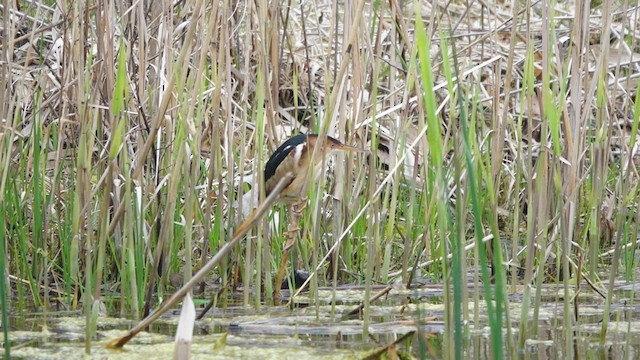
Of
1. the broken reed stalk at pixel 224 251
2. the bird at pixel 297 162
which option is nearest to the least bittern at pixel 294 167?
the bird at pixel 297 162

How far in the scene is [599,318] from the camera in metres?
3.15

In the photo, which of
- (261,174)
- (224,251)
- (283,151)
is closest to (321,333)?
(261,174)

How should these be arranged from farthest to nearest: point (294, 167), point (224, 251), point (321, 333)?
point (294, 167), point (321, 333), point (224, 251)

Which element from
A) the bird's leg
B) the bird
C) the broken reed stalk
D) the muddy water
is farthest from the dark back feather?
the broken reed stalk

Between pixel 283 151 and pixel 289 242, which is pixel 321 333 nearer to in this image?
pixel 289 242

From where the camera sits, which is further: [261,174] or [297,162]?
[297,162]

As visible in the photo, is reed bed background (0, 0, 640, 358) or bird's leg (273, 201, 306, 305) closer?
reed bed background (0, 0, 640, 358)

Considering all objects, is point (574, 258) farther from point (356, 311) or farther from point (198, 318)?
point (198, 318)

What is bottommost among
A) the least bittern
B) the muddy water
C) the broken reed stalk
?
the muddy water

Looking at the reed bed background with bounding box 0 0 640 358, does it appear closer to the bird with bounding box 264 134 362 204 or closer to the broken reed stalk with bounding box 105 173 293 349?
the bird with bounding box 264 134 362 204

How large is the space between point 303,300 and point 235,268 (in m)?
0.29

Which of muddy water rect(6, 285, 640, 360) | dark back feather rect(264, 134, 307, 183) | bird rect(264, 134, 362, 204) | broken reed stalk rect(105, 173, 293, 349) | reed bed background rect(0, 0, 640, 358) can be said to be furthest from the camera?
dark back feather rect(264, 134, 307, 183)

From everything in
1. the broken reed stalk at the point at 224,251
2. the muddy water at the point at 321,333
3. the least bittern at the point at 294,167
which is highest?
the least bittern at the point at 294,167

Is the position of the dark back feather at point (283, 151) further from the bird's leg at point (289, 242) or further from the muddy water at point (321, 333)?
the muddy water at point (321, 333)
